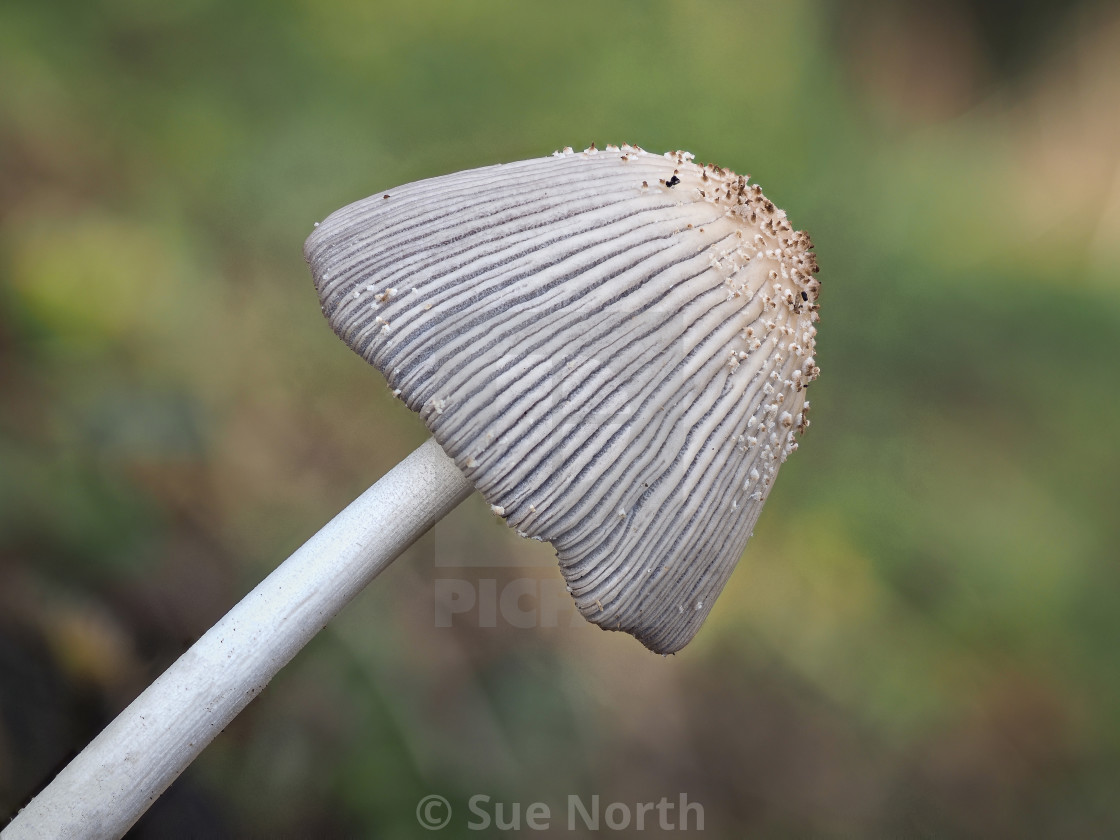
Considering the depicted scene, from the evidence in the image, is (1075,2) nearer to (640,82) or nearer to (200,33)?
(640,82)

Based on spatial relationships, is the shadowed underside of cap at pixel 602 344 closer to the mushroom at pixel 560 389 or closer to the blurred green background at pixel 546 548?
the mushroom at pixel 560 389

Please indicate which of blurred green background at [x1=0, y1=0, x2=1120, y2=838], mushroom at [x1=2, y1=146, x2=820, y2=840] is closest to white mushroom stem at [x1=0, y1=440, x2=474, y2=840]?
mushroom at [x1=2, y1=146, x2=820, y2=840]

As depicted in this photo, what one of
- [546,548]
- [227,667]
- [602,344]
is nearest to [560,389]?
[602,344]

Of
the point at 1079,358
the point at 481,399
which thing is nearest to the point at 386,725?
the point at 481,399

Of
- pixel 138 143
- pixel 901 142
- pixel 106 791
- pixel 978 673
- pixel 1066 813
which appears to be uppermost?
pixel 138 143

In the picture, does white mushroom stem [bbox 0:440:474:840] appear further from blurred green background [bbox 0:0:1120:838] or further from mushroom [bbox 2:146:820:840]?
blurred green background [bbox 0:0:1120:838]

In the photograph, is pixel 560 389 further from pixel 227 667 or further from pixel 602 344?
pixel 227 667
